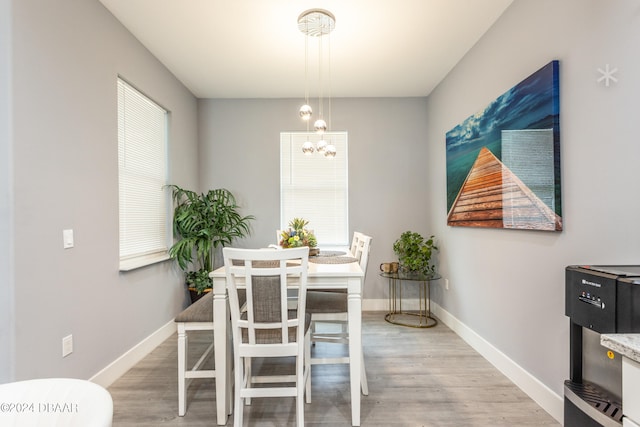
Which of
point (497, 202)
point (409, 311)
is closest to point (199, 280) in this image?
point (409, 311)

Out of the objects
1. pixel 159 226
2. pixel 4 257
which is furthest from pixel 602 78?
pixel 159 226

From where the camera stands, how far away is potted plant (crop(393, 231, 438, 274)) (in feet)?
11.5

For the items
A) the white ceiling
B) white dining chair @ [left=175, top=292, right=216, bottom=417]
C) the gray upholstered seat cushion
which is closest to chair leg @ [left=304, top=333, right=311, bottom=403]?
the gray upholstered seat cushion

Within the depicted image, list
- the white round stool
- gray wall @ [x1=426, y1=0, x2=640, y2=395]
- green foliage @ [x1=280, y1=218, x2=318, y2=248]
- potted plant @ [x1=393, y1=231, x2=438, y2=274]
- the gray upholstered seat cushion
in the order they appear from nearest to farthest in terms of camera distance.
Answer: the white round stool < gray wall @ [x1=426, y1=0, x2=640, y2=395] < the gray upholstered seat cushion < green foliage @ [x1=280, y1=218, x2=318, y2=248] < potted plant @ [x1=393, y1=231, x2=438, y2=274]

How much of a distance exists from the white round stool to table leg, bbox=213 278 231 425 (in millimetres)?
1010

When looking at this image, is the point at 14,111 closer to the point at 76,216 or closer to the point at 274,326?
the point at 76,216

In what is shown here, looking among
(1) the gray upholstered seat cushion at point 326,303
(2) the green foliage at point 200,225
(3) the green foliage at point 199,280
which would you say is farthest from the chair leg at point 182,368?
(3) the green foliage at point 199,280

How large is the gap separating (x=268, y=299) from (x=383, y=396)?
1.11 m

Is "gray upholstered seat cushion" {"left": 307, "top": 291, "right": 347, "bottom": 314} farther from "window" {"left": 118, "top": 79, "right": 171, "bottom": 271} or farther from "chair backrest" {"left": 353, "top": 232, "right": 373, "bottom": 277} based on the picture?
"window" {"left": 118, "top": 79, "right": 171, "bottom": 271}

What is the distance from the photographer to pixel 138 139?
2.80 m

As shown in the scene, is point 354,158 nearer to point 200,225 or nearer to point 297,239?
point 297,239

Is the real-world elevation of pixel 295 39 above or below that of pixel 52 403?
above

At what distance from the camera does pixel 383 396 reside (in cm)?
206

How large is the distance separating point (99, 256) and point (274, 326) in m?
1.42
